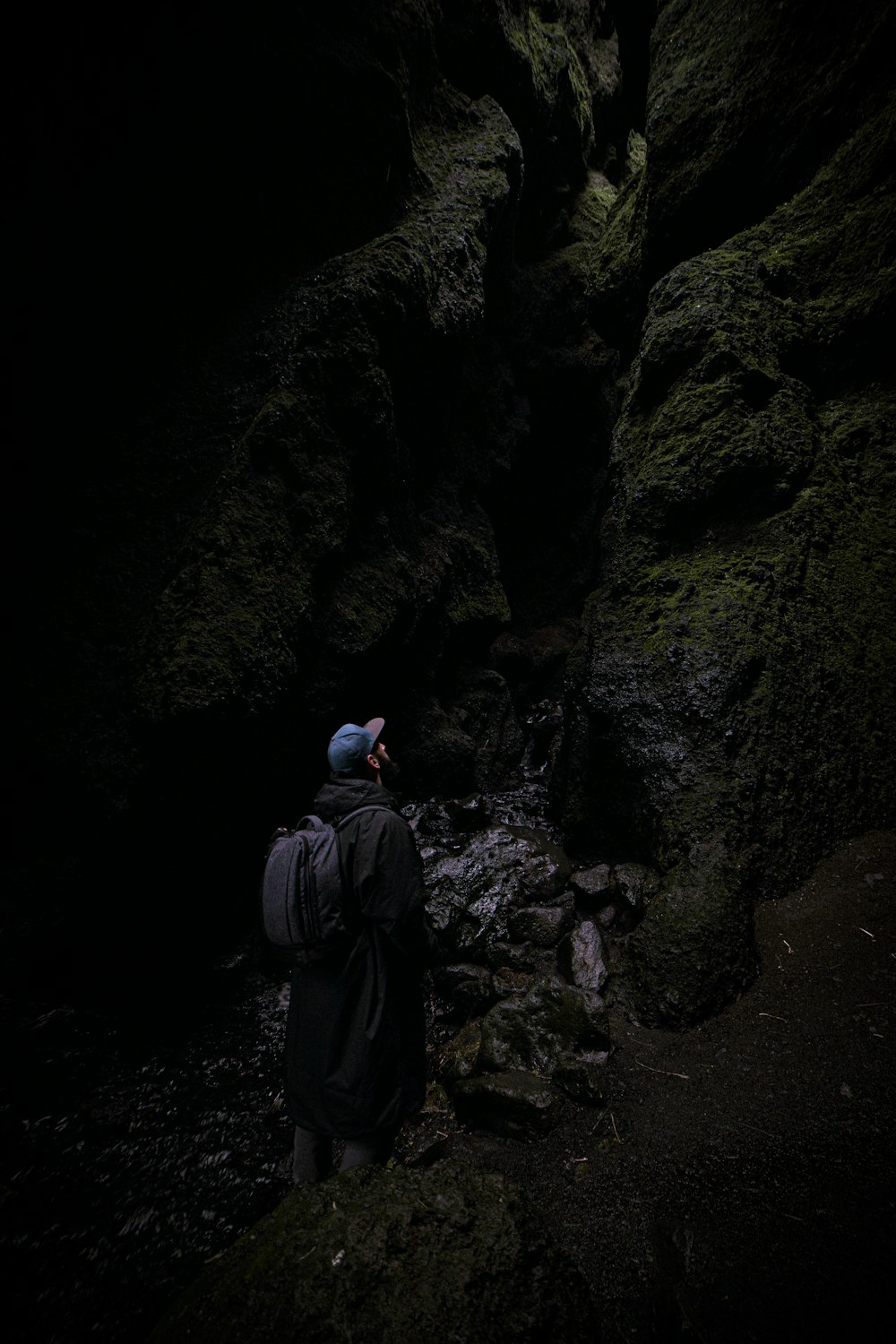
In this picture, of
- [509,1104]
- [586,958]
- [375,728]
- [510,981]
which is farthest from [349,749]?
[510,981]

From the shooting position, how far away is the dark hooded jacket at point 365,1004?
7.64ft

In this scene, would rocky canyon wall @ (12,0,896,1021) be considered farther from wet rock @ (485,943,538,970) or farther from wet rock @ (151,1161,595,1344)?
wet rock @ (151,1161,595,1344)

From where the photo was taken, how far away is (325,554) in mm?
5199

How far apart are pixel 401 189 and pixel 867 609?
790cm

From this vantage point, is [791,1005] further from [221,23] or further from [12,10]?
[221,23]

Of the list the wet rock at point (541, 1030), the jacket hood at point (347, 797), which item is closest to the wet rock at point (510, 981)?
the wet rock at point (541, 1030)

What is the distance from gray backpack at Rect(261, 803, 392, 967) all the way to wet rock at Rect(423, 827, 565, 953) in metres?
2.76

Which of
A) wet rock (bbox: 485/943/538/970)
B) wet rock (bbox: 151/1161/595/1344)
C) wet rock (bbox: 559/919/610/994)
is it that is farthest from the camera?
wet rock (bbox: 485/943/538/970)

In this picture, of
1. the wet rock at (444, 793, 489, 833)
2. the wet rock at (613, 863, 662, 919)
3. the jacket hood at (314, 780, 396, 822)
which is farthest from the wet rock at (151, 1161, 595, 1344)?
the wet rock at (444, 793, 489, 833)

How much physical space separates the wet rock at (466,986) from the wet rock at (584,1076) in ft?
3.75

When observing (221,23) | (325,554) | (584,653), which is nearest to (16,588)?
(325,554)

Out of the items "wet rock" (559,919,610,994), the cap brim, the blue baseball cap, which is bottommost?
"wet rock" (559,919,610,994)

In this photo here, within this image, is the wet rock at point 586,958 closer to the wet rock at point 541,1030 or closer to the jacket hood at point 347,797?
the wet rock at point 541,1030

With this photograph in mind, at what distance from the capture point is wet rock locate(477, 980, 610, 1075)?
3.07 metres
